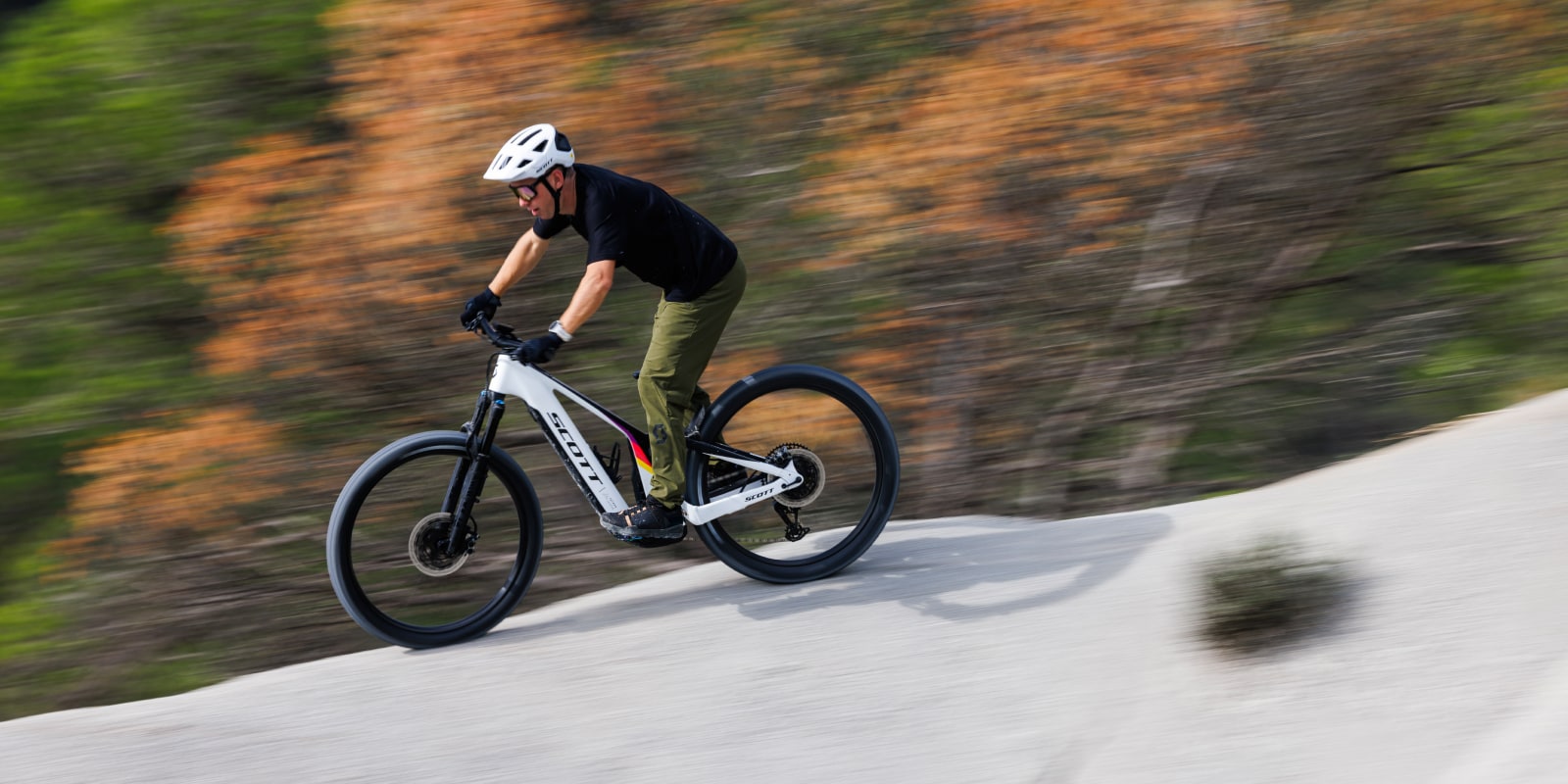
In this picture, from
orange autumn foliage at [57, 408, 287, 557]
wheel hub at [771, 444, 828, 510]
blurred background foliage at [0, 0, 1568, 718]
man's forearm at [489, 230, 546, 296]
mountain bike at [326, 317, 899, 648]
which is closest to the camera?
mountain bike at [326, 317, 899, 648]

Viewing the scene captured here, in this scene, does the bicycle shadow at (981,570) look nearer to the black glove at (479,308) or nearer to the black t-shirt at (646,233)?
the black t-shirt at (646,233)

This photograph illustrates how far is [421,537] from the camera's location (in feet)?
14.7

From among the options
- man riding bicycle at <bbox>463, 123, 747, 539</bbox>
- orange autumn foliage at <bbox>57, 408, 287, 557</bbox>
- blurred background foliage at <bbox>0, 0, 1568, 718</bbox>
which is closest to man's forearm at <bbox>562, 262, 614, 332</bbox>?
man riding bicycle at <bbox>463, 123, 747, 539</bbox>

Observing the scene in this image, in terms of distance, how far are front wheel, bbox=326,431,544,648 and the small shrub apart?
8.57 ft

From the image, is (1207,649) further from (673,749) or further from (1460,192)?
(1460,192)

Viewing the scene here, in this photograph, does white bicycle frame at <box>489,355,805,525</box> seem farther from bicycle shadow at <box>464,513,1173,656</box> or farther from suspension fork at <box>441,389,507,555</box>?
bicycle shadow at <box>464,513,1173,656</box>

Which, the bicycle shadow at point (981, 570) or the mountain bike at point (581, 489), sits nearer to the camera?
the mountain bike at point (581, 489)

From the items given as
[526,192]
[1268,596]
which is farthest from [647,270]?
[1268,596]

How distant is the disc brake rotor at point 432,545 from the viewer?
4449mm

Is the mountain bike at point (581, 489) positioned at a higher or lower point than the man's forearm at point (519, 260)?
lower

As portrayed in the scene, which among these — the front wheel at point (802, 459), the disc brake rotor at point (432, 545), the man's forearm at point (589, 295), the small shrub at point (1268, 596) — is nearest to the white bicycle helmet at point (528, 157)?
the man's forearm at point (589, 295)

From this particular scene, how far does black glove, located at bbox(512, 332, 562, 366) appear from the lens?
4336 mm

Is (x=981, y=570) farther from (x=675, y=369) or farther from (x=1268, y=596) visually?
(x=675, y=369)

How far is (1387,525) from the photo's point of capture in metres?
4.40
